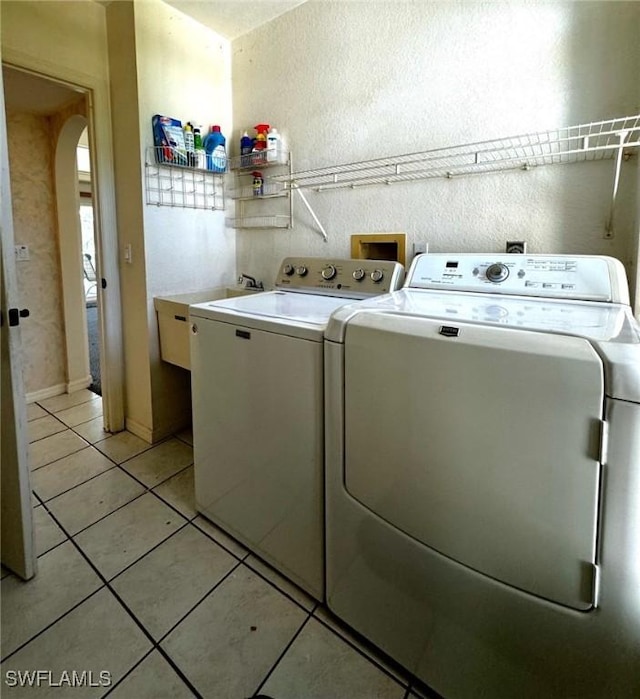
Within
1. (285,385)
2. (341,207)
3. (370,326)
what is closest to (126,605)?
(285,385)

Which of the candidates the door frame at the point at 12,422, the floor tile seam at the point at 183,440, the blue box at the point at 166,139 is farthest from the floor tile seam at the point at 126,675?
the blue box at the point at 166,139

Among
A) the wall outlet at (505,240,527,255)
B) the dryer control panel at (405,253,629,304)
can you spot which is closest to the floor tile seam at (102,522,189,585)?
the dryer control panel at (405,253,629,304)

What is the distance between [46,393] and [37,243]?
3.73 ft

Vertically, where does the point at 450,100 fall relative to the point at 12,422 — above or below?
above

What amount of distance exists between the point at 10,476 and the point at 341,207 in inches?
70.3

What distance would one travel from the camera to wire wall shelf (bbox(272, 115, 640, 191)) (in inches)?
52.9

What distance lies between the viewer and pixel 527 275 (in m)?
1.36

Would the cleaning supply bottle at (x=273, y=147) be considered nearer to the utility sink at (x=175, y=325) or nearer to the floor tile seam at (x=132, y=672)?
the utility sink at (x=175, y=325)

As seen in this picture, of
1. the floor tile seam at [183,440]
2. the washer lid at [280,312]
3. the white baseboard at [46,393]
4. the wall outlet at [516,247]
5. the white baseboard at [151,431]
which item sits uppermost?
the wall outlet at [516,247]

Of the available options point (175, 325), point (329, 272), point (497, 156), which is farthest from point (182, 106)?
point (497, 156)

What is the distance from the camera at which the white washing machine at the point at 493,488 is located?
749 millimetres

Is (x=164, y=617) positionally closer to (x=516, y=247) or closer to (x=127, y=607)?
(x=127, y=607)

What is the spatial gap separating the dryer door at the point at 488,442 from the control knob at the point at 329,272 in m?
0.78

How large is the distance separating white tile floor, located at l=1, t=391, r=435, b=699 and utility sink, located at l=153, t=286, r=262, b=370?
0.72 metres
